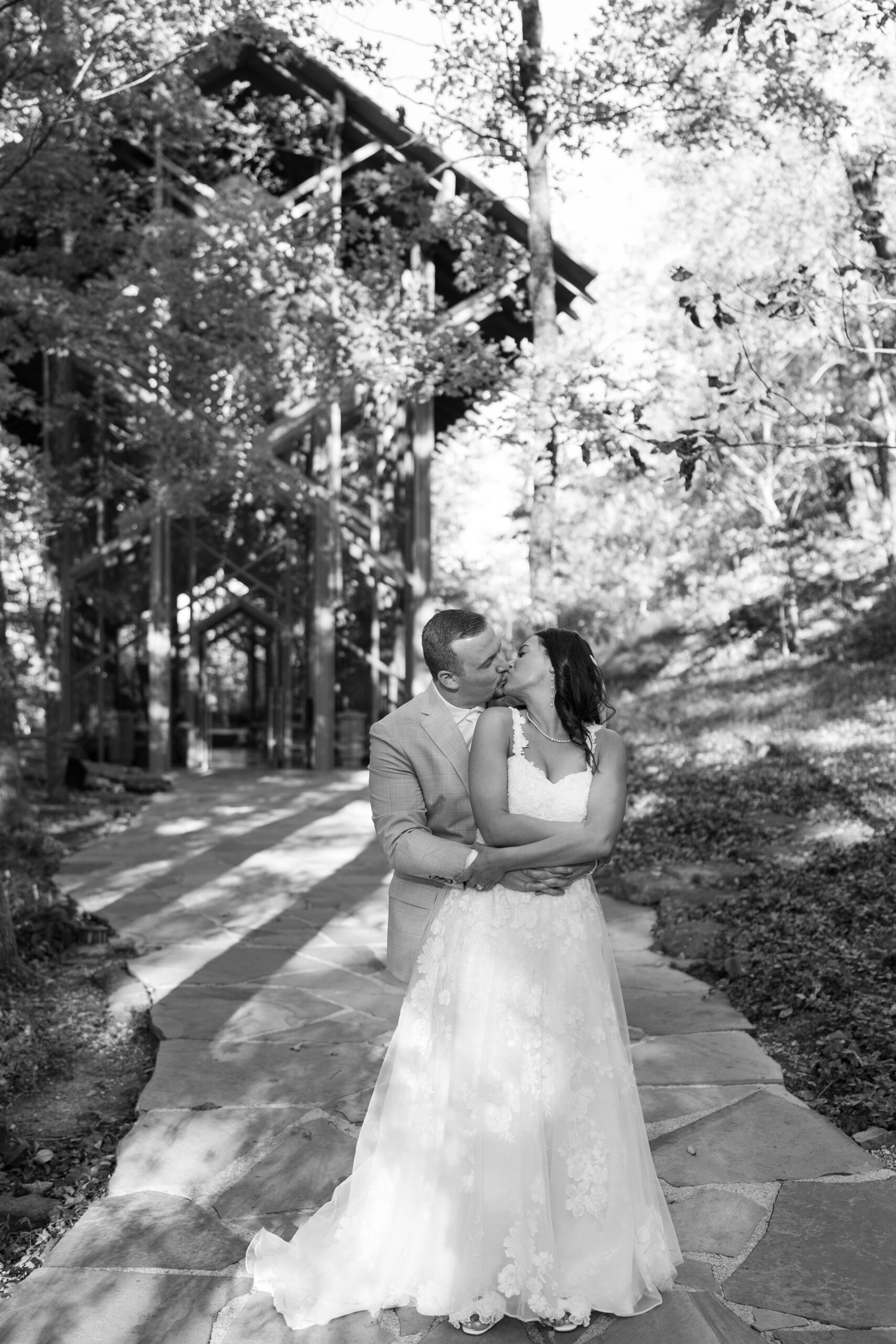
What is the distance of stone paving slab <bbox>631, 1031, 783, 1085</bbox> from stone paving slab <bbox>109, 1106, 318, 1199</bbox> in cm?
154

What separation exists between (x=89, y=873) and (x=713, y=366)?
13735 millimetres

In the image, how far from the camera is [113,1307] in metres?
3.54

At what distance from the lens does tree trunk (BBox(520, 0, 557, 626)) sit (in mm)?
10156

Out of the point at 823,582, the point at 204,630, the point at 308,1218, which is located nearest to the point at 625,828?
the point at 308,1218

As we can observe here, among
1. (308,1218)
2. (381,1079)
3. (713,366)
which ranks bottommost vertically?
(308,1218)

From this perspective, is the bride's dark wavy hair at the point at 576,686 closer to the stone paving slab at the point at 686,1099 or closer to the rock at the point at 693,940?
the stone paving slab at the point at 686,1099

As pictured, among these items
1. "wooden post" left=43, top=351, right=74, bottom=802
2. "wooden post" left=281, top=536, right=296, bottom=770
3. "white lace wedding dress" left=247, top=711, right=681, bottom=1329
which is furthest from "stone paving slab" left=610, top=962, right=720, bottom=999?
"wooden post" left=281, top=536, right=296, bottom=770

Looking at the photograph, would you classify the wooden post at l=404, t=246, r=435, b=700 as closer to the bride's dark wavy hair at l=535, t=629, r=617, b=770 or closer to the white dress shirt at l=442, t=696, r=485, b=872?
the white dress shirt at l=442, t=696, r=485, b=872

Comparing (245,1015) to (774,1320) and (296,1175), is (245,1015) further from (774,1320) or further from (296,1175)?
(774,1320)

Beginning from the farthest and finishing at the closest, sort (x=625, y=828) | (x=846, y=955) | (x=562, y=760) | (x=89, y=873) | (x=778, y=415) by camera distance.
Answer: (x=625, y=828) → (x=89, y=873) → (x=778, y=415) → (x=846, y=955) → (x=562, y=760)

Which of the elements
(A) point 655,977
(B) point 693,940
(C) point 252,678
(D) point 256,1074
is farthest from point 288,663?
(D) point 256,1074

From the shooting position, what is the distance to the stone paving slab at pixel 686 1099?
5.00 m

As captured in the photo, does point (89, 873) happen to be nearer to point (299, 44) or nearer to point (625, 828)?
point (625, 828)

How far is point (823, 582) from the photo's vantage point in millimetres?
23953
